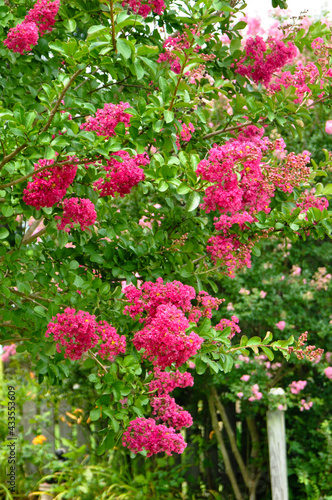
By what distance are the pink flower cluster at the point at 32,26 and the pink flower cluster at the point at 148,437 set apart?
4.72ft

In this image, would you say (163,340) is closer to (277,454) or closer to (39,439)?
(277,454)

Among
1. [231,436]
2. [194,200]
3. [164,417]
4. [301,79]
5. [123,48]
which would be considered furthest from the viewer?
[231,436]

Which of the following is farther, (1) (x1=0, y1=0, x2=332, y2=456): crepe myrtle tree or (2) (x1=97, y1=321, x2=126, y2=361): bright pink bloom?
(2) (x1=97, y1=321, x2=126, y2=361): bright pink bloom

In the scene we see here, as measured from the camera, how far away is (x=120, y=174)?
5.72 ft

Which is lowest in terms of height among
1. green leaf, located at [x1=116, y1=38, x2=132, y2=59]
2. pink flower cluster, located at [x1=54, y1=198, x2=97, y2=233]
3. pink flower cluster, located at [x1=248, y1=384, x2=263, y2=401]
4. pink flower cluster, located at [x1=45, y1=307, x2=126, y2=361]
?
pink flower cluster, located at [x1=248, y1=384, x2=263, y2=401]

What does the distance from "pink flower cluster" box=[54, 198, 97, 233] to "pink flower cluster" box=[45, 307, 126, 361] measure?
315 mm

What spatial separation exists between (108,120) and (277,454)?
130 inches

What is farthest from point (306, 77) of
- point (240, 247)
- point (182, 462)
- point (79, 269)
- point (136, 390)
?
point (182, 462)

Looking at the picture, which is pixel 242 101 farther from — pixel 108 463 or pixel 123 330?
pixel 108 463

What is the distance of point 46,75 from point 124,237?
806mm

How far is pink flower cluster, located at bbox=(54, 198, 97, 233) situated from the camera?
191 centimetres

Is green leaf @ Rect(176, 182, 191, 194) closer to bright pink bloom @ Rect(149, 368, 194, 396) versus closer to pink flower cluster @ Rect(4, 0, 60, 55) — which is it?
bright pink bloom @ Rect(149, 368, 194, 396)

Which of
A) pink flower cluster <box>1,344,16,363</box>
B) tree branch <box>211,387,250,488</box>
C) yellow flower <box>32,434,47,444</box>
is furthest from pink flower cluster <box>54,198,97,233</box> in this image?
yellow flower <box>32,434,47,444</box>

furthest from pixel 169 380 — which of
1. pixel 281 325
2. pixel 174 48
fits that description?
pixel 281 325
